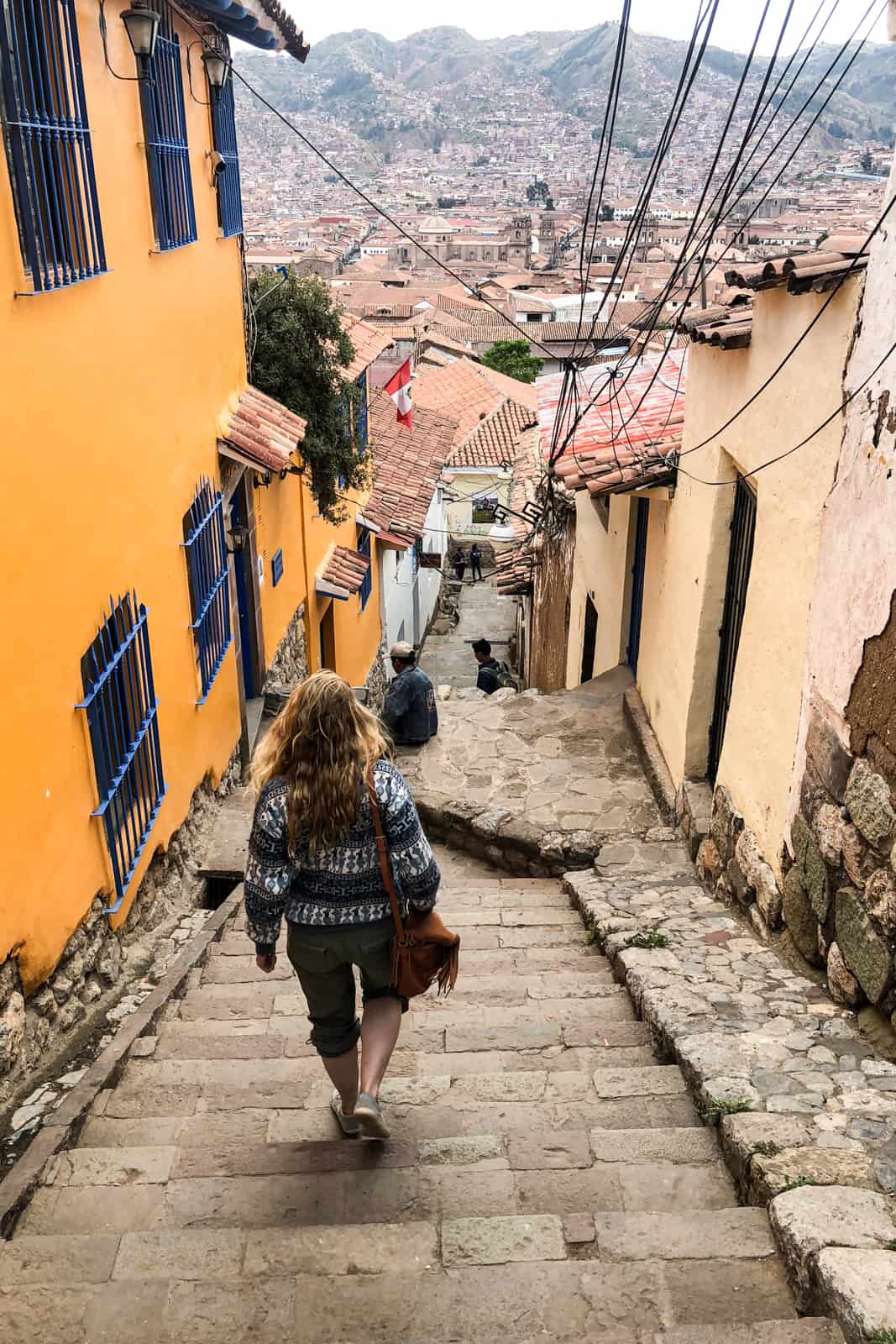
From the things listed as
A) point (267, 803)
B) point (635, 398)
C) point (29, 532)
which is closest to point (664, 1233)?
point (267, 803)

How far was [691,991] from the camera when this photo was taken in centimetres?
443

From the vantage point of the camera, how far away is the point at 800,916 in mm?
4555

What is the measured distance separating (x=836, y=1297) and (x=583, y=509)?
1092 cm

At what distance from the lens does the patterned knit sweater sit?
3146mm

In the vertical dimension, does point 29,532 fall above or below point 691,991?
above

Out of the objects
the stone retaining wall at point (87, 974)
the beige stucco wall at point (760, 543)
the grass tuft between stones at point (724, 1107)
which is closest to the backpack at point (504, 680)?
the beige stucco wall at point (760, 543)

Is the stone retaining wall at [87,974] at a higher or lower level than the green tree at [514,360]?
higher

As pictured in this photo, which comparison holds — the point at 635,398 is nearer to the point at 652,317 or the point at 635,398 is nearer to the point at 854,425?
the point at 652,317

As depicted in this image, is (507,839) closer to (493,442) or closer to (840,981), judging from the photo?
(840,981)

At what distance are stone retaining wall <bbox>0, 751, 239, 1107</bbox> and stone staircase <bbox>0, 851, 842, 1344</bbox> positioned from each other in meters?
Result: 0.40

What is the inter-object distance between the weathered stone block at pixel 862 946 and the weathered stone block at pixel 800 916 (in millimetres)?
312

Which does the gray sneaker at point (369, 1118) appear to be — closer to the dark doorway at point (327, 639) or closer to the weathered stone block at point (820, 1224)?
the weathered stone block at point (820, 1224)

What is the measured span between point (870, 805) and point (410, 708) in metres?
5.55

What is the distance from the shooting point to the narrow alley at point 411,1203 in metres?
2.57
